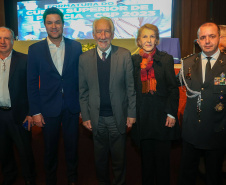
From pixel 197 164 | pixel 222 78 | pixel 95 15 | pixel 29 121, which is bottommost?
pixel 197 164

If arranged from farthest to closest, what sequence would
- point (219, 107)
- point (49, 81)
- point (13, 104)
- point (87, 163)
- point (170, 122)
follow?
point (87, 163) < point (13, 104) < point (49, 81) < point (170, 122) < point (219, 107)

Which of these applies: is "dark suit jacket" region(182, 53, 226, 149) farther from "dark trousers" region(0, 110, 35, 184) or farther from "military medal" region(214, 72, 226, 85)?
"dark trousers" region(0, 110, 35, 184)

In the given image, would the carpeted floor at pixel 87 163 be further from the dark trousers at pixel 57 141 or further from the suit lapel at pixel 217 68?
the suit lapel at pixel 217 68

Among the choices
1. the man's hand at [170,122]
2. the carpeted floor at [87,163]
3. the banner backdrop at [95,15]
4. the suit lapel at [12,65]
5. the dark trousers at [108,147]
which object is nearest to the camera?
the man's hand at [170,122]

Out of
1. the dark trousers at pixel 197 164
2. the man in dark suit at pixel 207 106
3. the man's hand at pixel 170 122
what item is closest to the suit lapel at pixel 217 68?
the man in dark suit at pixel 207 106

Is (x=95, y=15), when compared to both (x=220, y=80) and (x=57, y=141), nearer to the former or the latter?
(x=57, y=141)

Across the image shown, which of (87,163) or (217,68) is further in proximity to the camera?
(87,163)

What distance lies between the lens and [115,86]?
5.91ft

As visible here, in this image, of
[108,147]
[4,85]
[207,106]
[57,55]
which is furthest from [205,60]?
[4,85]

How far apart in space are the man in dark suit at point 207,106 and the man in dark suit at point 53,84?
93 cm

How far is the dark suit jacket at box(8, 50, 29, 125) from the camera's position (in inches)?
79.1

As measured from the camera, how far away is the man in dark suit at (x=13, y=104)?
2.02 metres

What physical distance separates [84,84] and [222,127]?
1087 mm

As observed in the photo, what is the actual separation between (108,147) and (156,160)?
0.41 m
